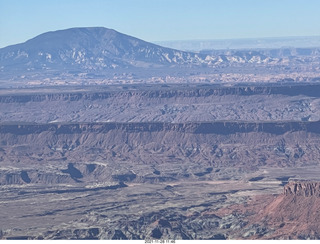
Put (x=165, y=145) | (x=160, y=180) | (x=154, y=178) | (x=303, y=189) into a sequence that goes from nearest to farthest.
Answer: (x=303, y=189)
(x=160, y=180)
(x=154, y=178)
(x=165, y=145)

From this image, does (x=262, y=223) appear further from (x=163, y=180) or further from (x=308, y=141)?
(x=308, y=141)

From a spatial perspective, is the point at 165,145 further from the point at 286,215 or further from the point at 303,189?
the point at 286,215

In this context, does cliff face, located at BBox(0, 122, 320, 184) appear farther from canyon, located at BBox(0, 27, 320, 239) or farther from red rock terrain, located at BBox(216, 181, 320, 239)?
red rock terrain, located at BBox(216, 181, 320, 239)

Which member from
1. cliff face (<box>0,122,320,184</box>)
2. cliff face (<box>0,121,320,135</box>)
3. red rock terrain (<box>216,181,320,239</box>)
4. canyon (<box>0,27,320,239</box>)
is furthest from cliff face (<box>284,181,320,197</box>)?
cliff face (<box>0,121,320,135</box>)

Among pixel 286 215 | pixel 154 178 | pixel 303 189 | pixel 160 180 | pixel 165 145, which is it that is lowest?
pixel 160 180

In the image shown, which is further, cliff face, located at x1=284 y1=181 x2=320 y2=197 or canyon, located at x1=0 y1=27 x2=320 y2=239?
cliff face, located at x1=284 y1=181 x2=320 y2=197

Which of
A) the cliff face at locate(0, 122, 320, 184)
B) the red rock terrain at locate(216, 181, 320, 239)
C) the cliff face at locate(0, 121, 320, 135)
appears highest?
the red rock terrain at locate(216, 181, 320, 239)

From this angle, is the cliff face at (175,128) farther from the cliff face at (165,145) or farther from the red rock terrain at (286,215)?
the red rock terrain at (286,215)

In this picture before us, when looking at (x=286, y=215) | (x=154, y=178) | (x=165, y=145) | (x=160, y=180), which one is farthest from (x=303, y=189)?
(x=165, y=145)

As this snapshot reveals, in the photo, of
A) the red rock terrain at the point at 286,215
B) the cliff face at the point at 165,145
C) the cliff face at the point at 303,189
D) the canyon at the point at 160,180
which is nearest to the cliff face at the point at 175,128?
the cliff face at the point at 165,145

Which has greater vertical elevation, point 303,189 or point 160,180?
point 303,189

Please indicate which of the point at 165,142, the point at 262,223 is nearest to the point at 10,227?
the point at 262,223
